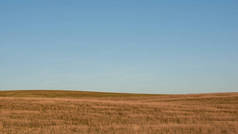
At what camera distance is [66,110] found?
23.8m

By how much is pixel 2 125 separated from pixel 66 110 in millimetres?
6549

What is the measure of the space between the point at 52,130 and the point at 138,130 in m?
4.15

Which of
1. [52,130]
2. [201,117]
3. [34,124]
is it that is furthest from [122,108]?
[52,130]

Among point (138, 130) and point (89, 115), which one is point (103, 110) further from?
point (138, 130)

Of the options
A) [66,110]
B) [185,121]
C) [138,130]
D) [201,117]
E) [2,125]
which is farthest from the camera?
[66,110]

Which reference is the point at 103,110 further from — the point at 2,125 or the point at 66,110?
the point at 2,125

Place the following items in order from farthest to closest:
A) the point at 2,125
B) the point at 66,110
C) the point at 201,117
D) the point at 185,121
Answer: the point at 66,110
the point at 201,117
the point at 185,121
the point at 2,125

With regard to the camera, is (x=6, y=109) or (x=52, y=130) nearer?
(x=52, y=130)

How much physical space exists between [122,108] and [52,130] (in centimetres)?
1015

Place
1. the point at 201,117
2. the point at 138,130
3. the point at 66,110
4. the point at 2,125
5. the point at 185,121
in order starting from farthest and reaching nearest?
1. the point at 66,110
2. the point at 201,117
3. the point at 185,121
4. the point at 2,125
5. the point at 138,130

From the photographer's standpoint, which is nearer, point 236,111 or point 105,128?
point 105,128

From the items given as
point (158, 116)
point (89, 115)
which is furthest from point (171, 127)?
point (89, 115)

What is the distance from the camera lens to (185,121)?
19.0m

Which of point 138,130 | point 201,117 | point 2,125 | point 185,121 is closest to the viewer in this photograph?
point 138,130
